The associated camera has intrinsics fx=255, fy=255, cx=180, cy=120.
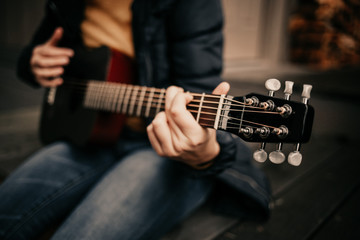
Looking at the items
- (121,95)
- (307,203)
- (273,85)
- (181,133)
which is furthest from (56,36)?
(307,203)

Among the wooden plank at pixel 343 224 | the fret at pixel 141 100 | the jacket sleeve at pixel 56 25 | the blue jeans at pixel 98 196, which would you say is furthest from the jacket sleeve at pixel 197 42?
the wooden plank at pixel 343 224

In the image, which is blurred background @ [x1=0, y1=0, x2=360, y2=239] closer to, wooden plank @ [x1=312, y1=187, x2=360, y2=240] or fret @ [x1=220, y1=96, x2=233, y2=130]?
wooden plank @ [x1=312, y1=187, x2=360, y2=240]

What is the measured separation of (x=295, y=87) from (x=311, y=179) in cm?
66

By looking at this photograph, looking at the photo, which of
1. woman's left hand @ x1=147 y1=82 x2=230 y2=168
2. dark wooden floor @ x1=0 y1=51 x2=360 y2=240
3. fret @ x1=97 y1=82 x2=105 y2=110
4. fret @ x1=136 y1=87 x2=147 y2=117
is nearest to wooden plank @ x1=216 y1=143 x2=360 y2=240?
dark wooden floor @ x1=0 y1=51 x2=360 y2=240

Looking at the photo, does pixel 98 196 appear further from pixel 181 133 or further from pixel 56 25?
pixel 56 25

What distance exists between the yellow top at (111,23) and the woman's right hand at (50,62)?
12cm

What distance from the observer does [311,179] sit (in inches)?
41.1

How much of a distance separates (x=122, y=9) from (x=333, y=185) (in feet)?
3.31

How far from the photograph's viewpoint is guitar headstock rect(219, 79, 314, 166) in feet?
1.27

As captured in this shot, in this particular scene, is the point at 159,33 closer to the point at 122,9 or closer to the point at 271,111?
the point at 122,9

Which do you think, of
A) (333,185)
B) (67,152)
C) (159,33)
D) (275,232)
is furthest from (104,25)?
(333,185)

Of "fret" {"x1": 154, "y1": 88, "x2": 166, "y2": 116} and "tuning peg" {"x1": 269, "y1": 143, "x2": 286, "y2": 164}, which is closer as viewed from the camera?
"tuning peg" {"x1": 269, "y1": 143, "x2": 286, "y2": 164}

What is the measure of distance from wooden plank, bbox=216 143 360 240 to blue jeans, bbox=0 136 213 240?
7.4 inches

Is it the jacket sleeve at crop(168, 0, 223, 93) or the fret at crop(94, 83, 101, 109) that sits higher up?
the jacket sleeve at crop(168, 0, 223, 93)
